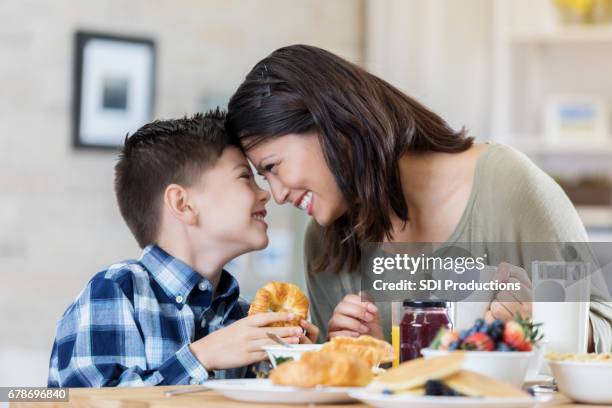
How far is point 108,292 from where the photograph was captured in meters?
1.68

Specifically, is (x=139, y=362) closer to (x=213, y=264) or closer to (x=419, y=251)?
(x=213, y=264)

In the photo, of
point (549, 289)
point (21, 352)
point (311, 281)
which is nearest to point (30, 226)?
point (21, 352)

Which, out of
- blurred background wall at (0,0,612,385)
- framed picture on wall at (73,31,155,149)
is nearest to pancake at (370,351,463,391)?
blurred background wall at (0,0,612,385)

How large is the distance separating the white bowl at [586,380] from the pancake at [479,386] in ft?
0.56

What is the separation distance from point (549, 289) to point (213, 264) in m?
0.71

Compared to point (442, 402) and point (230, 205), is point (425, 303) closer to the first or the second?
point (442, 402)

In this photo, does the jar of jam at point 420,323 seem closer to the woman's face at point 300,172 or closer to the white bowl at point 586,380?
the white bowl at point 586,380

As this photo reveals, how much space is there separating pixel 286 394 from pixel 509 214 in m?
0.97

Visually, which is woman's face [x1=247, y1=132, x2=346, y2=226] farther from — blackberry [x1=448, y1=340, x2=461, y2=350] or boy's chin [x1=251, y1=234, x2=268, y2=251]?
blackberry [x1=448, y1=340, x2=461, y2=350]

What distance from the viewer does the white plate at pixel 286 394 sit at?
1117 millimetres

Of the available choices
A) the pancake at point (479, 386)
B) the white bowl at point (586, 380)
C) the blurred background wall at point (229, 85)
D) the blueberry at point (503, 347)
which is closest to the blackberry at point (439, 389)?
the pancake at point (479, 386)

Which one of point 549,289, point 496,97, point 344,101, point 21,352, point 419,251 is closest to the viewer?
point 549,289

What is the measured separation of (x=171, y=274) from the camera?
1.81 m

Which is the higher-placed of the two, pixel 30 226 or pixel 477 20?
pixel 477 20
